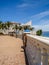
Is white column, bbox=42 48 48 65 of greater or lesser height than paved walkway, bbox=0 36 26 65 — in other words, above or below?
above

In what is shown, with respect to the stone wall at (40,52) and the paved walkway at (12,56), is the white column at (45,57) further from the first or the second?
the paved walkway at (12,56)

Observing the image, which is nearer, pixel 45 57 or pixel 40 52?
pixel 45 57

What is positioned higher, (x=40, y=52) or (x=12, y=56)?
(x=40, y=52)

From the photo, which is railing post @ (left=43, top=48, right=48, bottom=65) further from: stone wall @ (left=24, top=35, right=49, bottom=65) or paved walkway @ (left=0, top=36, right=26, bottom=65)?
paved walkway @ (left=0, top=36, right=26, bottom=65)

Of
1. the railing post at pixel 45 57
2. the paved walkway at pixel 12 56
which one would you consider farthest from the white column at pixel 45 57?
the paved walkway at pixel 12 56

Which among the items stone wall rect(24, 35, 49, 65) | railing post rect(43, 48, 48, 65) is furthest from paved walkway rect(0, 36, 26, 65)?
railing post rect(43, 48, 48, 65)

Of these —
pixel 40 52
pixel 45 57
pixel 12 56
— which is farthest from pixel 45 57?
pixel 12 56

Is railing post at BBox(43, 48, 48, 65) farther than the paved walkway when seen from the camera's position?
No

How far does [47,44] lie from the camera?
1.45m

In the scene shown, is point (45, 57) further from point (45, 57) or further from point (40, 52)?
point (40, 52)

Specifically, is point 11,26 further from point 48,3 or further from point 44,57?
point 44,57

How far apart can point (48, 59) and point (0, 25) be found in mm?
53483

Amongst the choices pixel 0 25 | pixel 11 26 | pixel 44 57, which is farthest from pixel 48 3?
pixel 11 26

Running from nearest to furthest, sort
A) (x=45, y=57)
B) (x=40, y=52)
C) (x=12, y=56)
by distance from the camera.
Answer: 1. (x=45, y=57)
2. (x=40, y=52)
3. (x=12, y=56)
